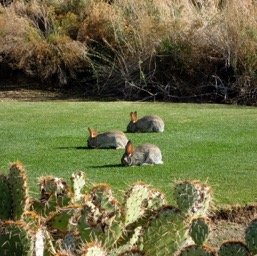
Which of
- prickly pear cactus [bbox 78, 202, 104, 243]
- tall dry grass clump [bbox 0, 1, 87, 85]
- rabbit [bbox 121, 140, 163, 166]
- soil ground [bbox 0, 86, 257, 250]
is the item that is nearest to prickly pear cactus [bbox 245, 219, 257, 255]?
prickly pear cactus [bbox 78, 202, 104, 243]

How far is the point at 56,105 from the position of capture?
53.7ft

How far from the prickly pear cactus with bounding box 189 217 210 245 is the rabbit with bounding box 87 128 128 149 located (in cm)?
697

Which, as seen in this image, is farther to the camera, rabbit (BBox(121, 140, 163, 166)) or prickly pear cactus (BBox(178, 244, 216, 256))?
rabbit (BBox(121, 140, 163, 166))

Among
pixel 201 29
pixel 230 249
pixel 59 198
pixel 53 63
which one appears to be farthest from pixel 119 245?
pixel 53 63

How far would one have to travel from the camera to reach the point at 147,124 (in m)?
11.9

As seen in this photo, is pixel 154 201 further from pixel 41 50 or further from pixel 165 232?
pixel 41 50

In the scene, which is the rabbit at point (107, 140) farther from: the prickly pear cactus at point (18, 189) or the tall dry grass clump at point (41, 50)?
the tall dry grass clump at point (41, 50)

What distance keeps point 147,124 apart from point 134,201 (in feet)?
27.7

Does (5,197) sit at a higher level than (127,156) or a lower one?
higher

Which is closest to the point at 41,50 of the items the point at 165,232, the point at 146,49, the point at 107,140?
the point at 146,49

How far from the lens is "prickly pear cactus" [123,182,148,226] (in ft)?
11.4

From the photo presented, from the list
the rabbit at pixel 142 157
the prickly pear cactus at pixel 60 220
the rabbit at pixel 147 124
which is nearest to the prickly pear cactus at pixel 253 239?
the prickly pear cactus at pixel 60 220

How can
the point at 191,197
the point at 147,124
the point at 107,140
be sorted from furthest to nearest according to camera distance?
the point at 147,124 → the point at 107,140 → the point at 191,197

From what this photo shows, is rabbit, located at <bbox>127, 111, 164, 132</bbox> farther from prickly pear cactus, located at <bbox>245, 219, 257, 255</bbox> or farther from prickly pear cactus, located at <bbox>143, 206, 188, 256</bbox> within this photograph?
prickly pear cactus, located at <bbox>245, 219, 257, 255</bbox>
